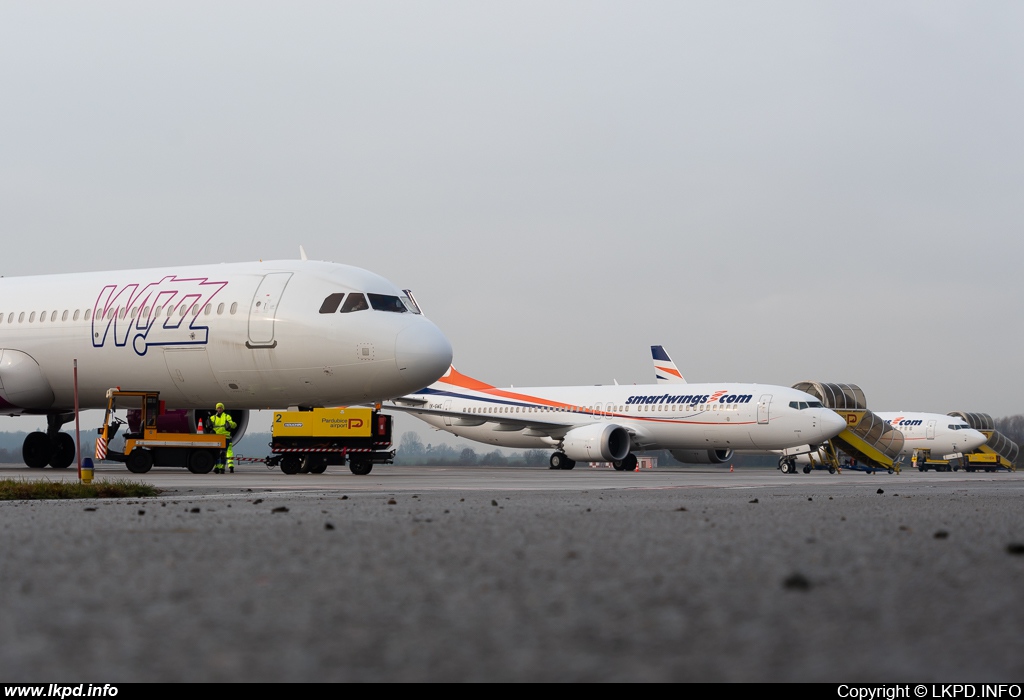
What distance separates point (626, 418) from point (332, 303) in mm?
20266

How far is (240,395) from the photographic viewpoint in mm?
22188

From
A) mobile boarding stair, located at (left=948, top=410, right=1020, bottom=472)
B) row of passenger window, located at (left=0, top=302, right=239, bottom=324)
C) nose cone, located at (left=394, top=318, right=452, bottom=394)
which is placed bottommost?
mobile boarding stair, located at (left=948, top=410, right=1020, bottom=472)

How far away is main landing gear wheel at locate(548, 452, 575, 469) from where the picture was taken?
40.7 metres

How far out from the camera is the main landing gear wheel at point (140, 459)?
21.9 meters

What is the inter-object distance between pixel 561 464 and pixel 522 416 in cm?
286

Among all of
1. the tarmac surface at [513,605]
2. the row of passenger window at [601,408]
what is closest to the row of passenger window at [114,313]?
the tarmac surface at [513,605]

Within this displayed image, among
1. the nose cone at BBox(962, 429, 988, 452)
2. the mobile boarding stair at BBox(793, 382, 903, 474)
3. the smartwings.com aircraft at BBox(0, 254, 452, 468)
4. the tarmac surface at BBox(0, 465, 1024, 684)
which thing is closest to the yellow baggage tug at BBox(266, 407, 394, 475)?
the smartwings.com aircraft at BBox(0, 254, 452, 468)

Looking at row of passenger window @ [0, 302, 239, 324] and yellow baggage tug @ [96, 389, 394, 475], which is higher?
row of passenger window @ [0, 302, 239, 324]

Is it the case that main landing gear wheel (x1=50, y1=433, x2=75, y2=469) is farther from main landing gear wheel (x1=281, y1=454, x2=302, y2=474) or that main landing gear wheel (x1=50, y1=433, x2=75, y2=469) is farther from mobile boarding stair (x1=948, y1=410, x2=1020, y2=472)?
mobile boarding stair (x1=948, y1=410, x2=1020, y2=472)

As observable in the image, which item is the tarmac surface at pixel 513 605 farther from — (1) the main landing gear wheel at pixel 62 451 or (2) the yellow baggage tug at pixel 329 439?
(1) the main landing gear wheel at pixel 62 451

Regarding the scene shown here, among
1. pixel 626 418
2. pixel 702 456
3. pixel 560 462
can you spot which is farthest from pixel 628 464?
pixel 702 456

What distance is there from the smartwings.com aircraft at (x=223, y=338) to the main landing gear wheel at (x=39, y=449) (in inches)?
102

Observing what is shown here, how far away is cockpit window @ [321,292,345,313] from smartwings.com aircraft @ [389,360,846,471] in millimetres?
15295

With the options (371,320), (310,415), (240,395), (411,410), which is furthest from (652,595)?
(411,410)
